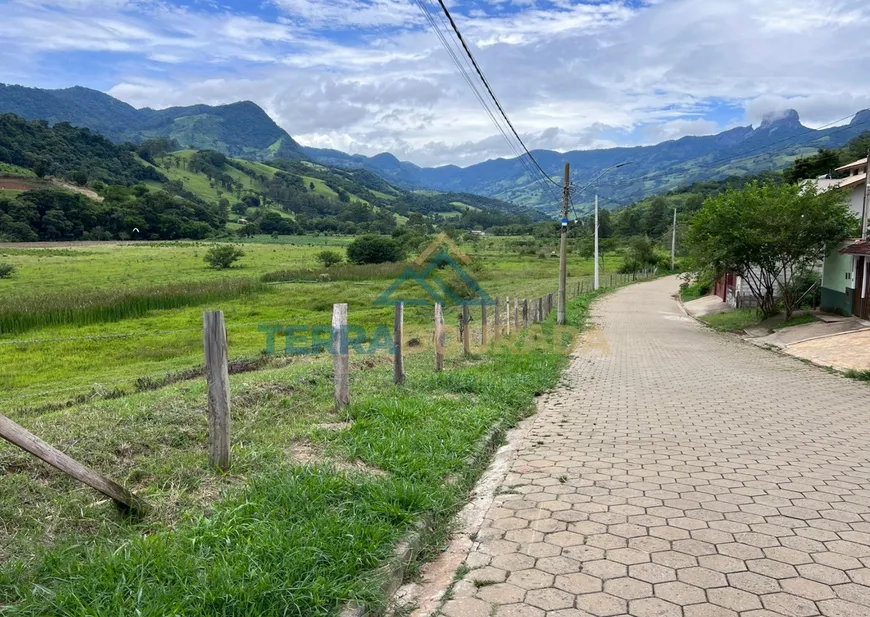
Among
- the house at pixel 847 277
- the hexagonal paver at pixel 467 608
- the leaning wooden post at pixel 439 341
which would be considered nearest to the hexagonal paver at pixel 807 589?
the hexagonal paver at pixel 467 608

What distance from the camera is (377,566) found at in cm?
299

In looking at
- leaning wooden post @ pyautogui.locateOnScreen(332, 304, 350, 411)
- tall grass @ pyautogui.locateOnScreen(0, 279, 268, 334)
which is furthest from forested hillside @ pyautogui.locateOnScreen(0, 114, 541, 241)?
leaning wooden post @ pyautogui.locateOnScreen(332, 304, 350, 411)

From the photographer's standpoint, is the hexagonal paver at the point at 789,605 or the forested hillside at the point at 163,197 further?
the forested hillside at the point at 163,197

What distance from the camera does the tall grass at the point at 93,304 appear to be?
2002cm

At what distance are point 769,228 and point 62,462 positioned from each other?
19636mm

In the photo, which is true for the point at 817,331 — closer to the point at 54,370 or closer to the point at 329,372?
the point at 329,372

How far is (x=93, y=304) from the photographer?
22141mm

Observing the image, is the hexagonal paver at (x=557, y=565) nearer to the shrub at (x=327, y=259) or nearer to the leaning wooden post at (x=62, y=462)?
the leaning wooden post at (x=62, y=462)

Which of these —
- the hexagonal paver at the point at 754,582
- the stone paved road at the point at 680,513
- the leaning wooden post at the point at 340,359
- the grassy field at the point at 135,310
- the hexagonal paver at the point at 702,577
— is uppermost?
the leaning wooden post at the point at 340,359

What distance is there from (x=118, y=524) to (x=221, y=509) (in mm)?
574

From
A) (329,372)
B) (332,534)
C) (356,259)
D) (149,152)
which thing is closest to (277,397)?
(329,372)

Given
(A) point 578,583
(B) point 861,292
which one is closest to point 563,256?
(B) point 861,292

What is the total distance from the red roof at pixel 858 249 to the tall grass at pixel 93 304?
1056 inches

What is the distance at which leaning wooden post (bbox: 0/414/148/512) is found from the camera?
2576mm
